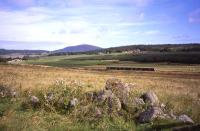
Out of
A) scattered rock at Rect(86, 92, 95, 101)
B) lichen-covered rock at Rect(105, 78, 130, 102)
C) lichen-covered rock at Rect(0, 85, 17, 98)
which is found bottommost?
lichen-covered rock at Rect(0, 85, 17, 98)

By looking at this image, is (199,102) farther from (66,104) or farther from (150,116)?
(66,104)

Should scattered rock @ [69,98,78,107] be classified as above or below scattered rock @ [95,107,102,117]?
above

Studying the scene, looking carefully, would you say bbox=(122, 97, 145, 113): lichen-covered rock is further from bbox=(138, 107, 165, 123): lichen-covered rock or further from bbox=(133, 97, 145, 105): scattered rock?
bbox=(138, 107, 165, 123): lichen-covered rock

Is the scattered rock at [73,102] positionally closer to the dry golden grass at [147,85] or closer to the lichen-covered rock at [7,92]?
the dry golden grass at [147,85]

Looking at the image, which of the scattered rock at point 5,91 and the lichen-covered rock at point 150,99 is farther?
the scattered rock at point 5,91

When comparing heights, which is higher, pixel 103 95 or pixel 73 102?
pixel 103 95

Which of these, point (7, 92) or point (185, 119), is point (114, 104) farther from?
point (7, 92)

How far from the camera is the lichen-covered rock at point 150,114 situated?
563 inches

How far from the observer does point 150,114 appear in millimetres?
14508

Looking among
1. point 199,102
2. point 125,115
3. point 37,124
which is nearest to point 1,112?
point 37,124

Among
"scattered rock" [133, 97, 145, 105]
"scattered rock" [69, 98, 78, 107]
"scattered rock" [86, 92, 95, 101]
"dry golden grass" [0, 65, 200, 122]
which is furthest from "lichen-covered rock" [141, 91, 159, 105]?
"scattered rock" [69, 98, 78, 107]

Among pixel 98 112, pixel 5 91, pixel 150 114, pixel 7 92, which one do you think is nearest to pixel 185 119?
pixel 150 114

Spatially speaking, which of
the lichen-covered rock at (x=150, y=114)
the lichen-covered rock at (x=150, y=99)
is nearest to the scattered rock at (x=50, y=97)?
the lichen-covered rock at (x=150, y=99)

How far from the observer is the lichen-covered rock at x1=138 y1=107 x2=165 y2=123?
1430cm
